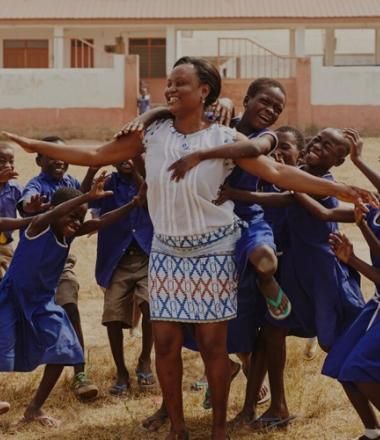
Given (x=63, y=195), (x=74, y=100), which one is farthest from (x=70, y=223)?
(x=74, y=100)

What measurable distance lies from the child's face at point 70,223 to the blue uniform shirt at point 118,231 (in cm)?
70

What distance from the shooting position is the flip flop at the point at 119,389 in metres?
5.98

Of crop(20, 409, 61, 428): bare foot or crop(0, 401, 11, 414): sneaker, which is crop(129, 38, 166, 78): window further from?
crop(0, 401, 11, 414): sneaker

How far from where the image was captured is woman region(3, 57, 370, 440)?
4.59 m

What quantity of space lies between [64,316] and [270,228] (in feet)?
4.21

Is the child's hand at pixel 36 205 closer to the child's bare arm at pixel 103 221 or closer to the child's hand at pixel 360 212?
the child's bare arm at pixel 103 221

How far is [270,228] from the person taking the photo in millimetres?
5109

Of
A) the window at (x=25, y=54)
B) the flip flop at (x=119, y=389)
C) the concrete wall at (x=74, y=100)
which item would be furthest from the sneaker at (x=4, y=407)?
the window at (x=25, y=54)

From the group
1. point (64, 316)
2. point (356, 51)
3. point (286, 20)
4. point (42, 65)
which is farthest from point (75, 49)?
point (64, 316)

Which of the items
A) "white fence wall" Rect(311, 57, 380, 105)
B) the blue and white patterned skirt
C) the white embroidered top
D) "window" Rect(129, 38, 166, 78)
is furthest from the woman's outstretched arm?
"window" Rect(129, 38, 166, 78)

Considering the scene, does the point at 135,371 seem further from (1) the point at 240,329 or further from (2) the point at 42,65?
(2) the point at 42,65

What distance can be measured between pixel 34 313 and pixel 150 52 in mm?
27560

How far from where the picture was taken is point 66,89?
2542 centimetres

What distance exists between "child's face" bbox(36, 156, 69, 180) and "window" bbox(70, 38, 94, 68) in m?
26.6
